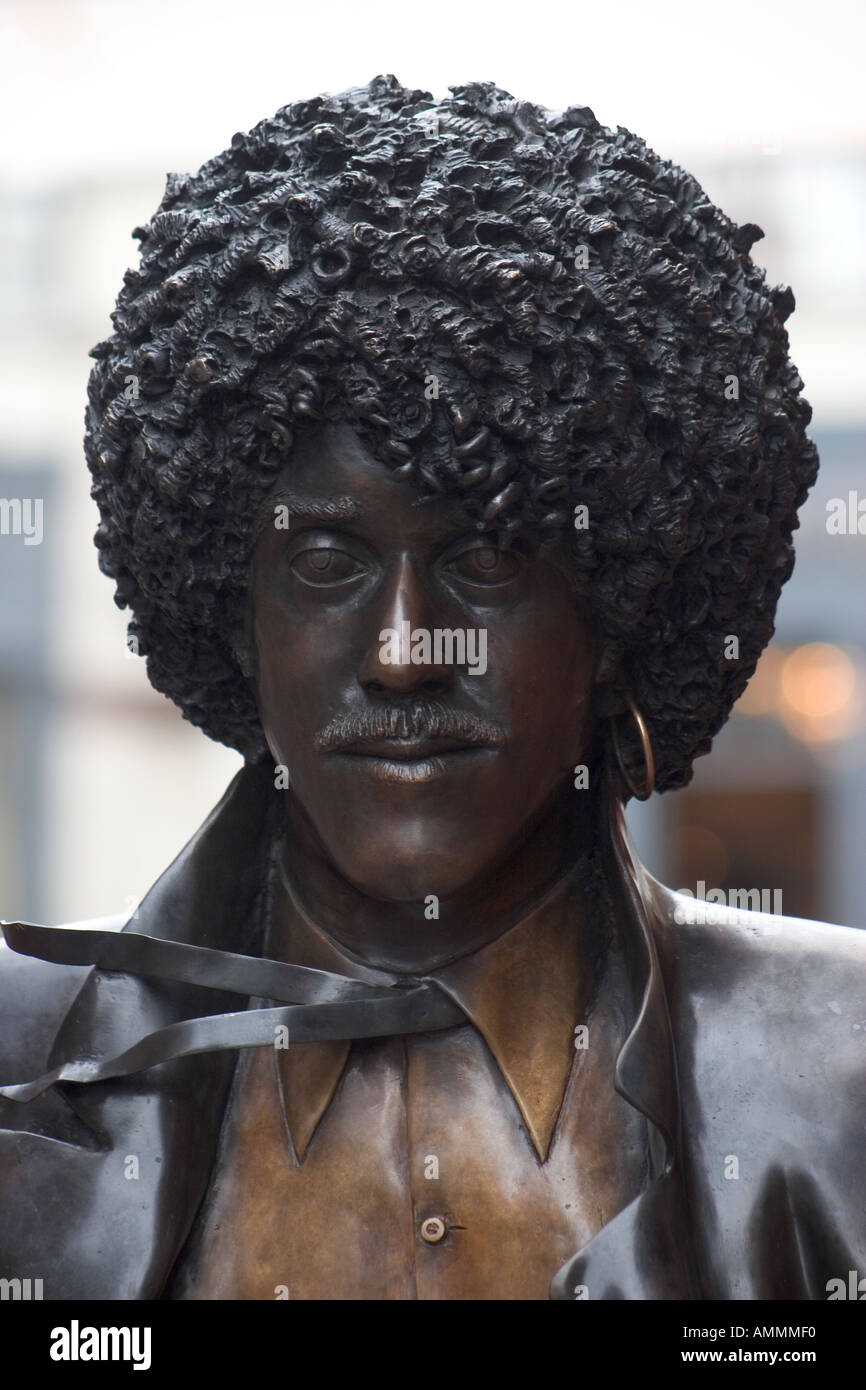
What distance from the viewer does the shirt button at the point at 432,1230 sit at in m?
3.09

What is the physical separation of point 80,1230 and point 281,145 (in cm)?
158

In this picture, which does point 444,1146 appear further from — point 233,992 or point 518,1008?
point 233,992

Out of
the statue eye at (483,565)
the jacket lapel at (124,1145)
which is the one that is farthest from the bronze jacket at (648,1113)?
the statue eye at (483,565)

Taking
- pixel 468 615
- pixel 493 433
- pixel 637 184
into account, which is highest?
pixel 637 184

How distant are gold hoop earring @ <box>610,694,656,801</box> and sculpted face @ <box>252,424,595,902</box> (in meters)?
0.23

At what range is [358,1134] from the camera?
3189 mm

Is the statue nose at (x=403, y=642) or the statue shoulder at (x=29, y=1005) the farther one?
the statue shoulder at (x=29, y=1005)

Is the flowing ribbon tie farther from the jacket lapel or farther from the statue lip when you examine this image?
the statue lip

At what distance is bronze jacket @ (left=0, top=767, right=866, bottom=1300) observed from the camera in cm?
302

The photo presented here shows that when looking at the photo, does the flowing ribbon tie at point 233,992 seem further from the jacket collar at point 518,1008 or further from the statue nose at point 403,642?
the statue nose at point 403,642

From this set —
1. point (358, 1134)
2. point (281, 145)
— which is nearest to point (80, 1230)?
point (358, 1134)

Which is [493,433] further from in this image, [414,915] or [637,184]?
[414,915]

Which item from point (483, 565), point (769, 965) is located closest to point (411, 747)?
point (483, 565)

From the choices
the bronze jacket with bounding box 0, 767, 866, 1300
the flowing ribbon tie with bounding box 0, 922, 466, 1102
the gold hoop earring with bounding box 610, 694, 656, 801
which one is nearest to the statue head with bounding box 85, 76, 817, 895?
the gold hoop earring with bounding box 610, 694, 656, 801
